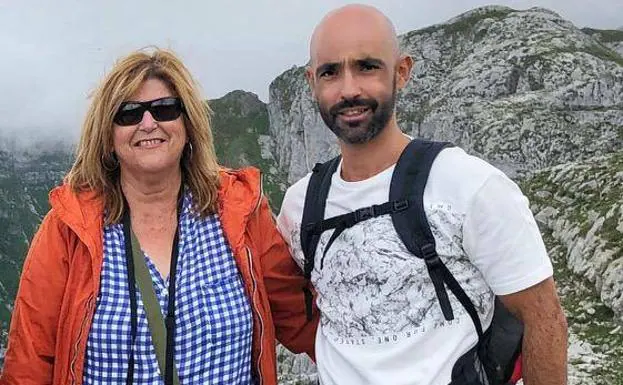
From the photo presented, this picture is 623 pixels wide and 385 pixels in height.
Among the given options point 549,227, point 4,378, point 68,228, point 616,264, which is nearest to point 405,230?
point 68,228

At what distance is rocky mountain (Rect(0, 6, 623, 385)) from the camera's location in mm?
20969

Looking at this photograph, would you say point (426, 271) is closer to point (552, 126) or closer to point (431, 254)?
point (431, 254)

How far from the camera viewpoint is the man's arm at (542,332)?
538 centimetres

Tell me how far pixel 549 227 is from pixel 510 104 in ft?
305

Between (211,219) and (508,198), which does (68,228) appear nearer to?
(211,219)

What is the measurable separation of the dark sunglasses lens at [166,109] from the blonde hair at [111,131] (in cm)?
8

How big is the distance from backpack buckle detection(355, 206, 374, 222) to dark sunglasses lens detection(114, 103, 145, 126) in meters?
2.44

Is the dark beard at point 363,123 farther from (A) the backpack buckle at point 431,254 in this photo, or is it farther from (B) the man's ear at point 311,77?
(A) the backpack buckle at point 431,254

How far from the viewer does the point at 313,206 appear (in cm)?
604

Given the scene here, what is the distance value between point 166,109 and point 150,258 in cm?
147

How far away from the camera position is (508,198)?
5086mm

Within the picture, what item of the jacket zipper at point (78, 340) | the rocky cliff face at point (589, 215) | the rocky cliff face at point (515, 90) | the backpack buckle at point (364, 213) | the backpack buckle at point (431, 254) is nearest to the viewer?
the backpack buckle at point (431, 254)

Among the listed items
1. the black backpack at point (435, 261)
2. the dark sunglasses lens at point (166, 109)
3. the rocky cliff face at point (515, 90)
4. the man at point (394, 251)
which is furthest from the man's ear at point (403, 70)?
the rocky cliff face at point (515, 90)

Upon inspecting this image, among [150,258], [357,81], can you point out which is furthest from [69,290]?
[357,81]
